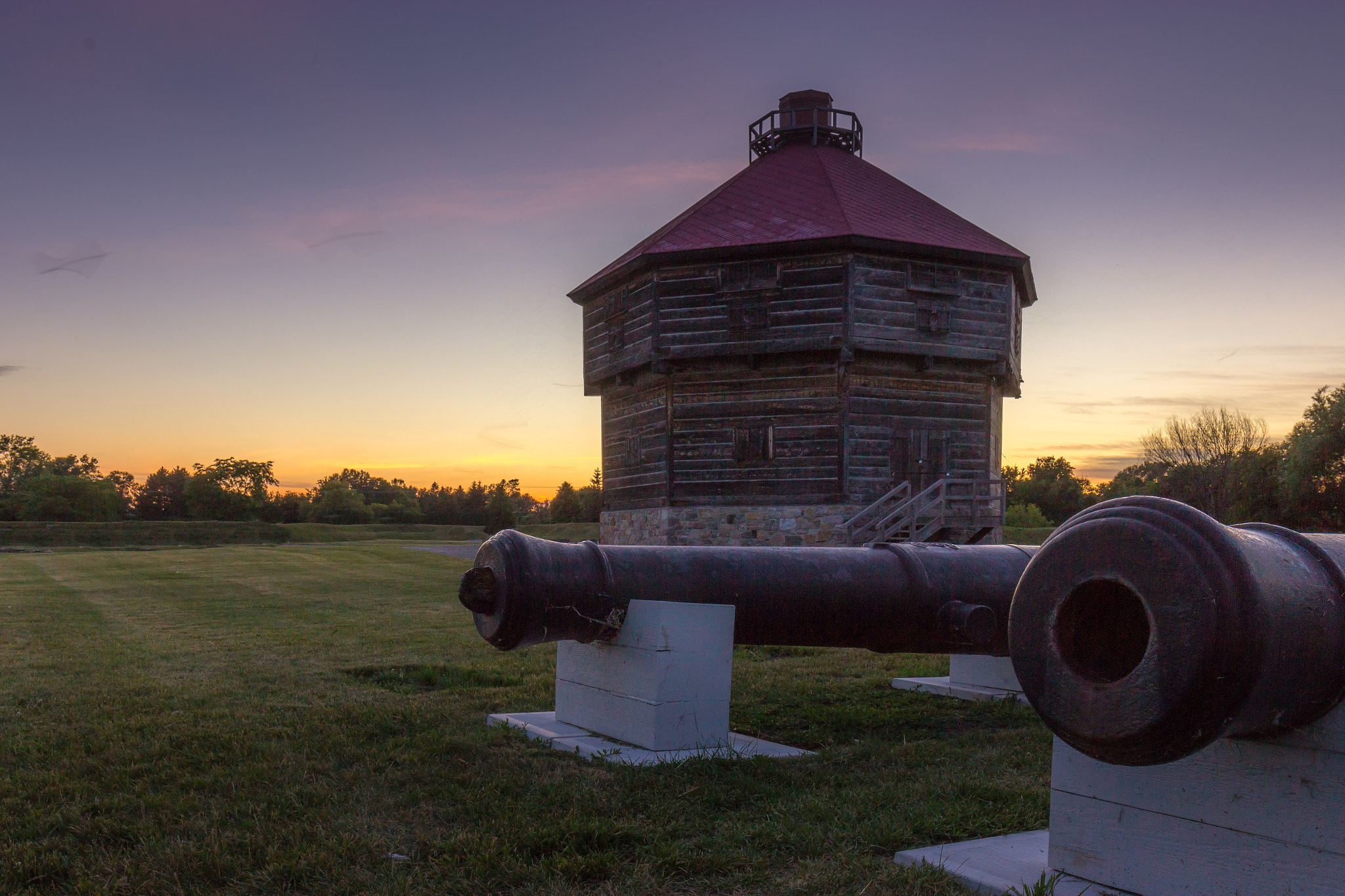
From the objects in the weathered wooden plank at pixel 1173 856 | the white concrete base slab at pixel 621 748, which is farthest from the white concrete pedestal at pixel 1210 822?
the white concrete base slab at pixel 621 748

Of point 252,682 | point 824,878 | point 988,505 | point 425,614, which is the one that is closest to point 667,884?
point 824,878

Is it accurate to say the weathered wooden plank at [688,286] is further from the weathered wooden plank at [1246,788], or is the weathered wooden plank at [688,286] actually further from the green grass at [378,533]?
the green grass at [378,533]

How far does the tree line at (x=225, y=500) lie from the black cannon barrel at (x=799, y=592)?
68.4 metres

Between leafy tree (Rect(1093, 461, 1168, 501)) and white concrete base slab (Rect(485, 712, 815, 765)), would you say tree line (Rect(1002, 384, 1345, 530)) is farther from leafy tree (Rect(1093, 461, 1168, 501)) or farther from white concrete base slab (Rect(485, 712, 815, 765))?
white concrete base slab (Rect(485, 712, 815, 765))

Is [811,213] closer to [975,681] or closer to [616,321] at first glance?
[616,321]

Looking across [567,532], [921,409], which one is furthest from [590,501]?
[921,409]

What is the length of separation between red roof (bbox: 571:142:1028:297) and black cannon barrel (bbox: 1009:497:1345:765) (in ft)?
59.0

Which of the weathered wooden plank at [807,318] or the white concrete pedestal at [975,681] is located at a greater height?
the weathered wooden plank at [807,318]

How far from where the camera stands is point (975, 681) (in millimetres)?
8359

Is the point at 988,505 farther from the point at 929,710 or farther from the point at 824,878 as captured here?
the point at 824,878

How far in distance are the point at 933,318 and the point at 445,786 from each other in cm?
1805

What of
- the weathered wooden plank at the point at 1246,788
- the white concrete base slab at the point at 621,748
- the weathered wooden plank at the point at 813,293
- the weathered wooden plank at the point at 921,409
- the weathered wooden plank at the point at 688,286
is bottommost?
the white concrete base slab at the point at 621,748

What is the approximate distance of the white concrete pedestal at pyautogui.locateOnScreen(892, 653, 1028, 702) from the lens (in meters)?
8.12

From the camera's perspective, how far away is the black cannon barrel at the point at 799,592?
5922 mm
